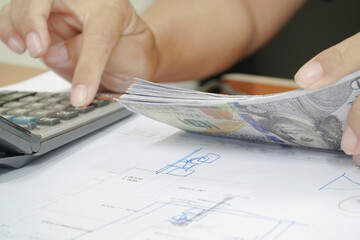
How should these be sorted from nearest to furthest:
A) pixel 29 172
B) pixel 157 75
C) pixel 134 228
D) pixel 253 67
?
pixel 134 228 < pixel 29 172 < pixel 157 75 < pixel 253 67

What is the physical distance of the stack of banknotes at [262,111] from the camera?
0.33m

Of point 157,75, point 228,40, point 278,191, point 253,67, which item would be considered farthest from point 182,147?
point 253,67

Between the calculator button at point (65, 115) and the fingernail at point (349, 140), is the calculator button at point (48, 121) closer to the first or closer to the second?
the calculator button at point (65, 115)

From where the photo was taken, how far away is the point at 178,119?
0.42 metres

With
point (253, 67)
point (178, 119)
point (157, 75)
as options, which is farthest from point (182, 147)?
point (253, 67)

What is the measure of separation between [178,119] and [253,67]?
0.76m

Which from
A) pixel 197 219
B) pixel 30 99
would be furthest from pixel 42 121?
pixel 197 219

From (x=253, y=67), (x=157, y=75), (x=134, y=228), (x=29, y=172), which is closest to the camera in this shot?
(x=134, y=228)

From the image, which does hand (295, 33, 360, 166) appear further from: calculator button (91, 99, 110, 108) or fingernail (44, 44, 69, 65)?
fingernail (44, 44, 69, 65)

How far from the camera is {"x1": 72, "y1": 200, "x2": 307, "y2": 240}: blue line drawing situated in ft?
0.84

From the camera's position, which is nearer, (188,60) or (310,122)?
(310,122)

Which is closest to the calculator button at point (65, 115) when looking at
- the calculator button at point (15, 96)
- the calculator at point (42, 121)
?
the calculator at point (42, 121)

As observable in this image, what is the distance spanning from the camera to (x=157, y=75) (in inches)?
29.2

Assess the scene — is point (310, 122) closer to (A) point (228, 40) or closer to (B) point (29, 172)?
(B) point (29, 172)
